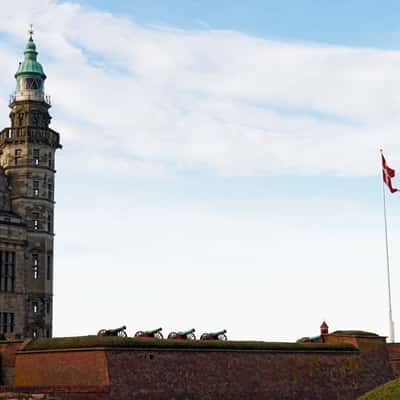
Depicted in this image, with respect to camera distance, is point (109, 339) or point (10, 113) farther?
point (10, 113)

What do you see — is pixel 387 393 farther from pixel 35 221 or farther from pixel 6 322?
pixel 35 221

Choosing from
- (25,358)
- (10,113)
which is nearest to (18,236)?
(10,113)

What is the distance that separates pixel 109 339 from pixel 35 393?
231 inches

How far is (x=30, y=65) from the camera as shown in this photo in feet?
248

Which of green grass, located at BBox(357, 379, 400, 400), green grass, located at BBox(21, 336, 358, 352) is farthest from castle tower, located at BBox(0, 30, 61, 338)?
green grass, located at BBox(357, 379, 400, 400)

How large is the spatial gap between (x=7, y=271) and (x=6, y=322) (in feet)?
14.2

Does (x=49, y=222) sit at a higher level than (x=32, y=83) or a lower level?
lower

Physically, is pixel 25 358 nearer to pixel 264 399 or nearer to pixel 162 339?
pixel 162 339

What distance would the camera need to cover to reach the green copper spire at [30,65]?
75.4m

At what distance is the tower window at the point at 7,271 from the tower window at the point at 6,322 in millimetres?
2106

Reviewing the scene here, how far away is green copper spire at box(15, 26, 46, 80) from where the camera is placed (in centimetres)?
7544

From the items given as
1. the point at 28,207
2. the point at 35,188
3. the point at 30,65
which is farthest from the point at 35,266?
the point at 30,65

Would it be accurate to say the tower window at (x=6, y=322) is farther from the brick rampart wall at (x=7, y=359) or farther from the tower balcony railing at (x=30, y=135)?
the brick rampart wall at (x=7, y=359)

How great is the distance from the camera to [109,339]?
47625 millimetres
